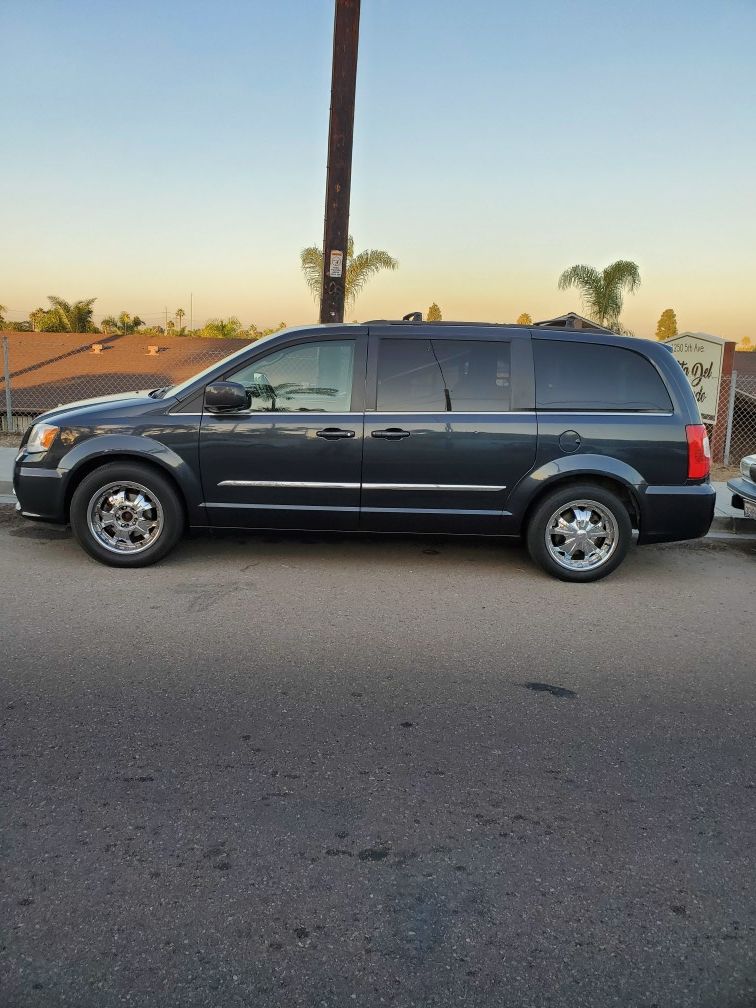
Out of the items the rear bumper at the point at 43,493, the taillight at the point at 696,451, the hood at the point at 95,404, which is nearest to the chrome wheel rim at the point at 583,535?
the taillight at the point at 696,451

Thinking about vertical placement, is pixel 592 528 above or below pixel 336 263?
below

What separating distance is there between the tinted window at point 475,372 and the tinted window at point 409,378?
8 cm

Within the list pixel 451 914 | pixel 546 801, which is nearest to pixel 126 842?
pixel 451 914

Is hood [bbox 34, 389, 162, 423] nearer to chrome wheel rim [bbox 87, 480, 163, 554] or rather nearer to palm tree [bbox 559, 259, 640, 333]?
chrome wheel rim [bbox 87, 480, 163, 554]

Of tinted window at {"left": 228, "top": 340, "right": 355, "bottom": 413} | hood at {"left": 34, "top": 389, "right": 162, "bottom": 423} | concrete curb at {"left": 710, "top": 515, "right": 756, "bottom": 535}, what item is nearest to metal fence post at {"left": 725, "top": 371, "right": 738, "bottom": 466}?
concrete curb at {"left": 710, "top": 515, "right": 756, "bottom": 535}

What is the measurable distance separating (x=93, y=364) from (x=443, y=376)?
20227 mm

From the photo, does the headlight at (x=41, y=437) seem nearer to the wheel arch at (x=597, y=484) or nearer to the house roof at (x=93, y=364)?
the wheel arch at (x=597, y=484)

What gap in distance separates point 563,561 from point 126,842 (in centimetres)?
395

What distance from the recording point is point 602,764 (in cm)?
313

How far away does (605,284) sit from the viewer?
21328 millimetres

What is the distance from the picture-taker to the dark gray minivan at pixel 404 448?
5.71 meters

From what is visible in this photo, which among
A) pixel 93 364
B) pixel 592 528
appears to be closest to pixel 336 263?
pixel 592 528

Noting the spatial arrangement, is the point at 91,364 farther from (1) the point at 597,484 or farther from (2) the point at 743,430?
(1) the point at 597,484

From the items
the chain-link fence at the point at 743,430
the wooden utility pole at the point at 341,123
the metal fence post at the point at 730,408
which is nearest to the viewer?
the wooden utility pole at the point at 341,123
